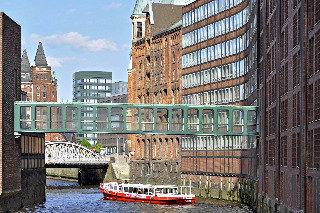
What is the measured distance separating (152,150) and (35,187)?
231 ft

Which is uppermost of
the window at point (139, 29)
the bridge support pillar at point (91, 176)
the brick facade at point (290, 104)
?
the window at point (139, 29)

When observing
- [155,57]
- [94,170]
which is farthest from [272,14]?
[94,170]

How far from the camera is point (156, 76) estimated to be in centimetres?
16238

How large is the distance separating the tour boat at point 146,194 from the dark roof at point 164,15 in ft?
151

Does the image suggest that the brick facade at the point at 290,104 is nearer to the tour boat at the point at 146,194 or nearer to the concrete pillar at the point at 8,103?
the concrete pillar at the point at 8,103

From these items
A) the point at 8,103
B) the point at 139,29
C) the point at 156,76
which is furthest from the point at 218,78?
the point at 8,103

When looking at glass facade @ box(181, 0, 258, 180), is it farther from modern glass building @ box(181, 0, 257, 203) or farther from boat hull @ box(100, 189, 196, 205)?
boat hull @ box(100, 189, 196, 205)

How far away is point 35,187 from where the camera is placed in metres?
93.0

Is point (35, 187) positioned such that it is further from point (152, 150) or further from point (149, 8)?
point (149, 8)

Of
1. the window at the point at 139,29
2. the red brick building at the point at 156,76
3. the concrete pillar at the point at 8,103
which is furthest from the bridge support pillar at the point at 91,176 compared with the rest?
the concrete pillar at the point at 8,103

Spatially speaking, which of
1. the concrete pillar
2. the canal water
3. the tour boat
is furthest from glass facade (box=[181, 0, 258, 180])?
the concrete pillar

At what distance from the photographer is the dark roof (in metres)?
168

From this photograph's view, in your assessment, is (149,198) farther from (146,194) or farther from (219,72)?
(219,72)

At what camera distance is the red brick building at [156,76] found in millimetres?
151500
